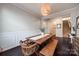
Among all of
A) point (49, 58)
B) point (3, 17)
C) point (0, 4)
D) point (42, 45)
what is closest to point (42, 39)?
point (42, 45)

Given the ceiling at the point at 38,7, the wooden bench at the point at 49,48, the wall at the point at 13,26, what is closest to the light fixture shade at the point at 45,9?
the ceiling at the point at 38,7

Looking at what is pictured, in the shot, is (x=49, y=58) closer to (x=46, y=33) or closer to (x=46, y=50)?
(x=46, y=50)

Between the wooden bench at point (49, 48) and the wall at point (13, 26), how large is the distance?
1.15ft

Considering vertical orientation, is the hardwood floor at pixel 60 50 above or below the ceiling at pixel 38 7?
below

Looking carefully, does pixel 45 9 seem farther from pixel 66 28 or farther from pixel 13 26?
pixel 13 26

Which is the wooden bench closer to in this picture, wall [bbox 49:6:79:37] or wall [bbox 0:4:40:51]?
wall [bbox 49:6:79:37]

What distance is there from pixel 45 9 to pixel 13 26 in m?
0.66

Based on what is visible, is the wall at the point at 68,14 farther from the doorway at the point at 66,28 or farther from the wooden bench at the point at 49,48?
the wooden bench at the point at 49,48

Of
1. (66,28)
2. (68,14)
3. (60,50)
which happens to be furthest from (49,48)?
(68,14)

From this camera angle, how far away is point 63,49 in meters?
1.72

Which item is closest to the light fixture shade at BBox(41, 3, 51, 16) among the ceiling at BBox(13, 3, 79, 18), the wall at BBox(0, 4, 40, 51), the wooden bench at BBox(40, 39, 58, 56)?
the ceiling at BBox(13, 3, 79, 18)

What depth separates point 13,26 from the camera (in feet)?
5.56

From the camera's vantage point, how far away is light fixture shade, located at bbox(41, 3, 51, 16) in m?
1.69

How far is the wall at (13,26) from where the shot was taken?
1.65 m
